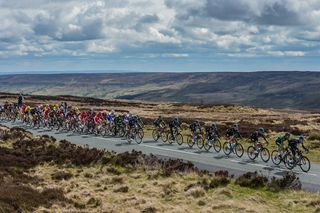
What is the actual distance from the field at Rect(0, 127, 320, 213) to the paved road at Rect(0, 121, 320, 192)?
6.41 ft

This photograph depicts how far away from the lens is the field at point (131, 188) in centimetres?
1575

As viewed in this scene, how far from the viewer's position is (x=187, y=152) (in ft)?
95.5

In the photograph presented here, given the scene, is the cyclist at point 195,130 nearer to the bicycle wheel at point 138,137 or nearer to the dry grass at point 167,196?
the bicycle wheel at point 138,137

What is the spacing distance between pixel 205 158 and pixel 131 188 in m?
8.48

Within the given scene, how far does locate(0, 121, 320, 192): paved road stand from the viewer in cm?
2178

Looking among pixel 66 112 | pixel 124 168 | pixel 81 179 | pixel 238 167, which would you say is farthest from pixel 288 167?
pixel 66 112

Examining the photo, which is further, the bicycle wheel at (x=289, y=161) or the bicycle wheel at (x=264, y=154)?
the bicycle wheel at (x=264, y=154)

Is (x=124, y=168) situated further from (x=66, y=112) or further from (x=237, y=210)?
(x=66, y=112)

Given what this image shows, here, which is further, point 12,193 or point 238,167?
point 238,167

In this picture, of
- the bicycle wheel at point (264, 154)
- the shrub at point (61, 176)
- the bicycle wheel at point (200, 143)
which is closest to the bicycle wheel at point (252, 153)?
the bicycle wheel at point (264, 154)

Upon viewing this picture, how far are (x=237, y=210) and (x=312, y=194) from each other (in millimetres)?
3472

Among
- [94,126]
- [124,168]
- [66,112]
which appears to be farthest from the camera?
[66,112]

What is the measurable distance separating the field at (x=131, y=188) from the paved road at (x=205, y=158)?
195 cm

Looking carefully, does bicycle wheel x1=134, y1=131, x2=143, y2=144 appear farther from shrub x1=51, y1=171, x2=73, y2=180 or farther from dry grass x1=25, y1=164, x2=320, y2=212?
dry grass x1=25, y1=164, x2=320, y2=212
